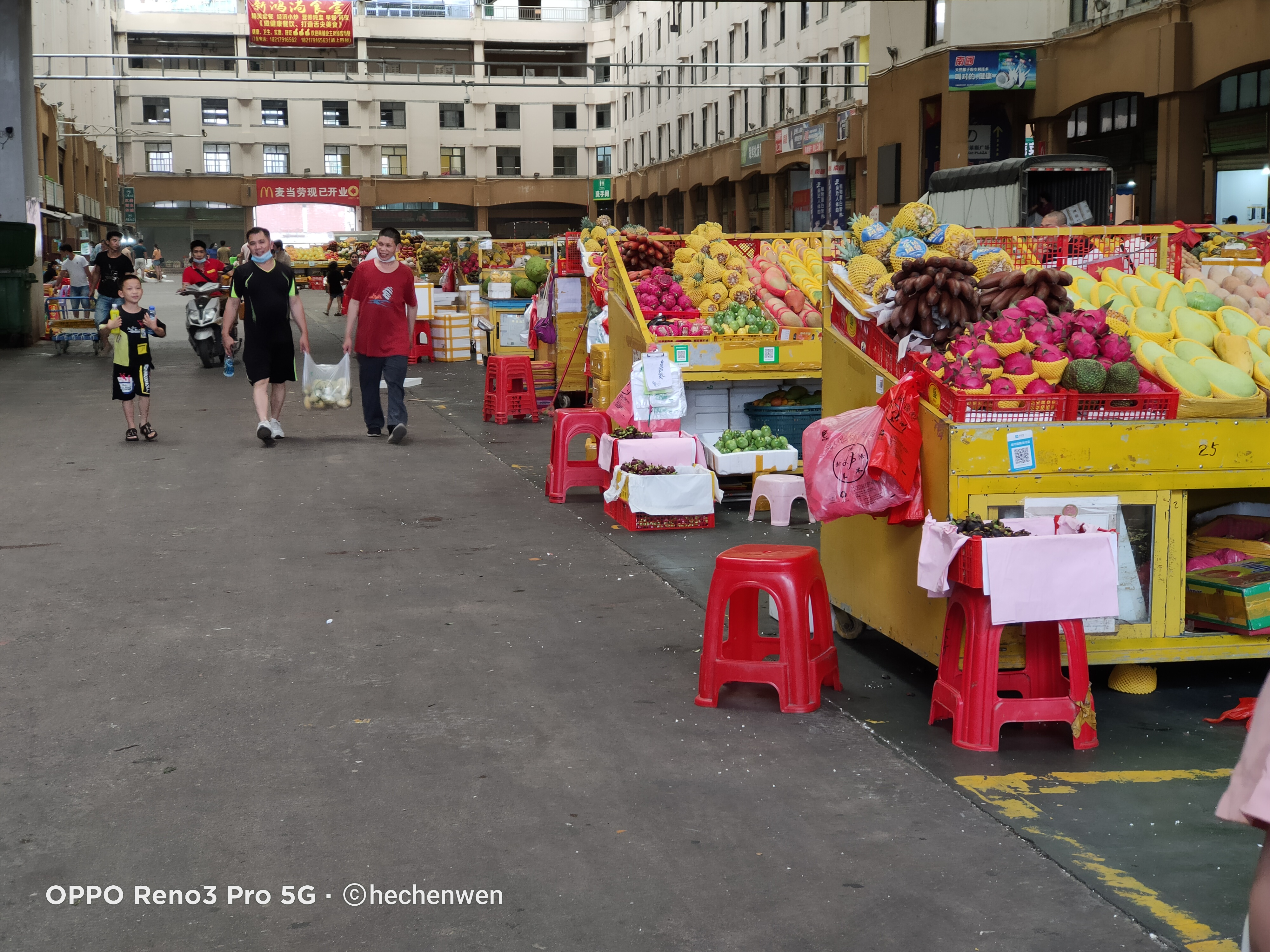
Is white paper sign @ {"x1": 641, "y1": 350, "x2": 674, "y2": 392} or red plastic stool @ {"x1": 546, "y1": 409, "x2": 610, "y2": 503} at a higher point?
white paper sign @ {"x1": 641, "y1": 350, "x2": 674, "y2": 392}

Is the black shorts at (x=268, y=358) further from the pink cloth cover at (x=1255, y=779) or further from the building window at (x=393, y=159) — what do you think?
the building window at (x=393, y=159)

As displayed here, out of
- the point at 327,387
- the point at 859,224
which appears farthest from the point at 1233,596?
the point at 327,387

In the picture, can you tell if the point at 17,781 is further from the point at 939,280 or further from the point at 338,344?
the point at 338,344

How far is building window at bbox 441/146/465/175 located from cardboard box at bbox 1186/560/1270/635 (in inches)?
2611

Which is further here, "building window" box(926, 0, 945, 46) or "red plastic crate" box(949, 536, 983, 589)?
"building window" box(926, 0, 945, 46)

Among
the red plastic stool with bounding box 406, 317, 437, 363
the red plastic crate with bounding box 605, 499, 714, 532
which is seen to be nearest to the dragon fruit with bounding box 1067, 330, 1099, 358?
the red plastic crate with bounding box 605, 499, 714, 532

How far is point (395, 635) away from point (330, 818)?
7.17 ft

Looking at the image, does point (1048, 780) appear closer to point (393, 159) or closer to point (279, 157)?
point (393, 159)

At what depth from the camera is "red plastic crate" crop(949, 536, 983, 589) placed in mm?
4566

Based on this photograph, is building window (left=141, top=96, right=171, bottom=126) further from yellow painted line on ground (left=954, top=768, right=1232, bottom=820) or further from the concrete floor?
yellow painted line on ground (left=954, top=768, right=1232, bottom=820)

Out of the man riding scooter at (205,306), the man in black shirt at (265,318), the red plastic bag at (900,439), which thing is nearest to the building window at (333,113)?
the man riding scooter at (205,306)

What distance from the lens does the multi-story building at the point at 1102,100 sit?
2273cm

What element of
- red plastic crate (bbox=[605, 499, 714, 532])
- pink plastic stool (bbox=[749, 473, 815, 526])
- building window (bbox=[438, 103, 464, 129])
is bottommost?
red plastic crate (bbox=[605, 499, 714, 532])

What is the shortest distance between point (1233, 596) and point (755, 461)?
4.83 m
